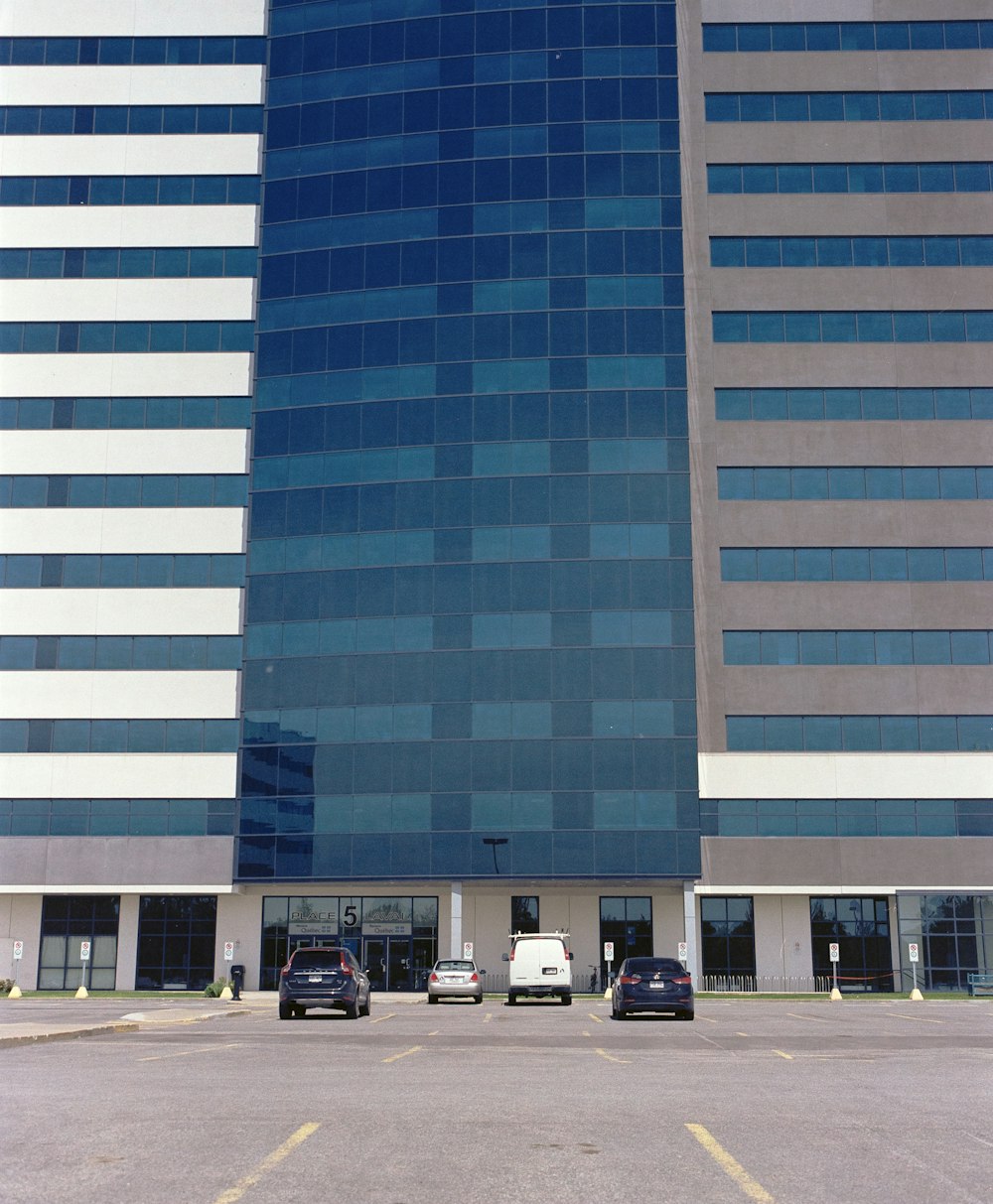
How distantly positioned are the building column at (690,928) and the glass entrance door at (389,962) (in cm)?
1193

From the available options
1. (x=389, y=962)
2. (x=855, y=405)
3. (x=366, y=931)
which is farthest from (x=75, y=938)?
(x=855, y=405)

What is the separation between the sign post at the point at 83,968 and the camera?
173 feet

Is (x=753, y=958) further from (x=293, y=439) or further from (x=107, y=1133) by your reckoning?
(x=107, y=1133)

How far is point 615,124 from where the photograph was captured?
207 feet

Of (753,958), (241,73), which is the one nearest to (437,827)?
(753,958)

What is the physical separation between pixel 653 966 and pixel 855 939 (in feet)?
89.7

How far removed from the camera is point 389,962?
59.2 m

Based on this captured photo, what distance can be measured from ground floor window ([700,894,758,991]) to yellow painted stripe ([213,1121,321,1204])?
48.2 m

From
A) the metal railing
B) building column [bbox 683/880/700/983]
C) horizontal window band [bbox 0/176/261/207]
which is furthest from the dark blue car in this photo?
horizontal window band [bbox 0/176/261/207]

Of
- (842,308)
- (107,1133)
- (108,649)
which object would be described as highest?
(842,308)

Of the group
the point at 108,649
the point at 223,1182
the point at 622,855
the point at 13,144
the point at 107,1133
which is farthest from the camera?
the point at 13,144

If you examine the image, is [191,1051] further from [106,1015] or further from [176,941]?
[176,941]

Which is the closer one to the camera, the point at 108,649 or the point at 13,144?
the point at 108,649

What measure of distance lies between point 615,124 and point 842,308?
43.7 ft
